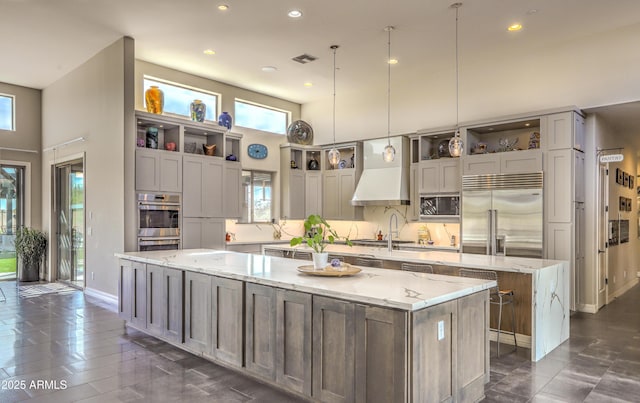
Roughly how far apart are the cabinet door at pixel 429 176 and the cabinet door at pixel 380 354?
4923 mm

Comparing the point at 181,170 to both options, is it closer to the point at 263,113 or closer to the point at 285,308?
the point at 263,113

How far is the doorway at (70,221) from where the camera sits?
7223 mm

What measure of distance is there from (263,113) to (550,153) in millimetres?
5367

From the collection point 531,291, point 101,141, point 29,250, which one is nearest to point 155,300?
point 101,141

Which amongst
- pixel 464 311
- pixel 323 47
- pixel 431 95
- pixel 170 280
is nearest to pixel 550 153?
pixel 431 95

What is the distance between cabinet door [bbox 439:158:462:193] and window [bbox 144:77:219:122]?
13.9 ft

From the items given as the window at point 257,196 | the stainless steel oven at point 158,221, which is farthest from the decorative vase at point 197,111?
the window at point 257,196

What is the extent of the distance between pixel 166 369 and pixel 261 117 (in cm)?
599

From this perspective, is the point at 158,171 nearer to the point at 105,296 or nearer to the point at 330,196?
the point at 105,296

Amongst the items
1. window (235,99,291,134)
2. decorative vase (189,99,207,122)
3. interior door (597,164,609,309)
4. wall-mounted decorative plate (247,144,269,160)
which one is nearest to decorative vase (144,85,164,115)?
decorative vase (189,99,207,122)

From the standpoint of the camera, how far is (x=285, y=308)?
306 centimetres

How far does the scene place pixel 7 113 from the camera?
7941 millimetres

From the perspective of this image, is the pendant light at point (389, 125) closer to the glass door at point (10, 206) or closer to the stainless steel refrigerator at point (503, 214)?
the stainless steel refrigerator at point (503, 214)

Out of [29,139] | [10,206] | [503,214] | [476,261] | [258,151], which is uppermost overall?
[29,139]
